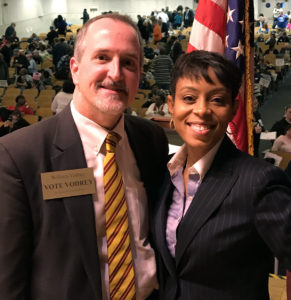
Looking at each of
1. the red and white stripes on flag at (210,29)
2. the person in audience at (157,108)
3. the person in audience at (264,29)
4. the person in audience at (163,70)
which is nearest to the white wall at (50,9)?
the person in audience at (264,29)

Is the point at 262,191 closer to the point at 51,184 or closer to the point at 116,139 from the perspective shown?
the point at 116,139

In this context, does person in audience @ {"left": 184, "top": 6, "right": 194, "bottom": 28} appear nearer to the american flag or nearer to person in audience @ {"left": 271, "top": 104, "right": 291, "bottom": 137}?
person in audience @ {"left": 271, "top": 104, "right": 291, "bottom": 137}

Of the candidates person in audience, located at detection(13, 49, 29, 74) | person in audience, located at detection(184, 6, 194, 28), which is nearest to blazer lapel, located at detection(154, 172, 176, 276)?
person in audience, located at detection(13, 49, 29, 74)

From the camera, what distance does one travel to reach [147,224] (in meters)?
1.79

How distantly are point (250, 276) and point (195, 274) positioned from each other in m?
0.18

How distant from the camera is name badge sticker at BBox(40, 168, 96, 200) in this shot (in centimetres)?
151

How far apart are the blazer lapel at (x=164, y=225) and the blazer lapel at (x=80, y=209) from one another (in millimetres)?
230

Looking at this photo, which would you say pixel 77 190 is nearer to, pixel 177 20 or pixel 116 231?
pixel 116 231

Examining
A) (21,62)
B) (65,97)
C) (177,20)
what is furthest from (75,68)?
(177,20)

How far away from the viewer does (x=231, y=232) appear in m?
1.49

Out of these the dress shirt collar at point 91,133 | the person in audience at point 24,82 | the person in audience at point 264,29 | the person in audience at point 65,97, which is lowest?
the person in audience at point 24,82

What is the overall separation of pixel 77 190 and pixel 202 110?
478mm

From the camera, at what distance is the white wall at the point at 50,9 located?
19.7 metres

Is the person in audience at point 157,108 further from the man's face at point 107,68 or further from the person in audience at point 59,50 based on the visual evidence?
the man's face at point 107,68
